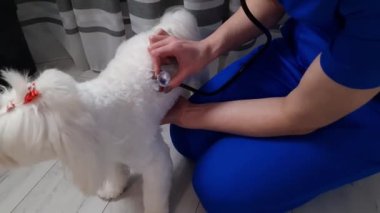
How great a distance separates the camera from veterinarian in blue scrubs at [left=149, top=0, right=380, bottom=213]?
552mm

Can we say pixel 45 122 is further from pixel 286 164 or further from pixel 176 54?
pixel 286 164

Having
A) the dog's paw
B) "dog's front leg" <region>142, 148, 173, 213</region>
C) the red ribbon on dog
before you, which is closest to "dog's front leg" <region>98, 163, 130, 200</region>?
the dog's paw

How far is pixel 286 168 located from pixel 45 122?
0.46 metres

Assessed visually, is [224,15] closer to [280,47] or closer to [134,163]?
[280,47]

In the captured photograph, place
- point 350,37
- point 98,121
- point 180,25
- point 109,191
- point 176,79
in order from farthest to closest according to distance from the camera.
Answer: point 109,191 → point 180,25 → point 176,79 → point 98,121 → point 350,37

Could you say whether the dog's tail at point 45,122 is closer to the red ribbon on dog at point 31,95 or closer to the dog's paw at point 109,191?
the red ribbon on dog at point 31,95

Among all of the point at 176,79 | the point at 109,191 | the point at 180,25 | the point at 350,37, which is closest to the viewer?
the point at 350,37

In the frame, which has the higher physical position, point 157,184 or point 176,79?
point 176,79

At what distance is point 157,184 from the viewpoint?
A: 84 centimetres

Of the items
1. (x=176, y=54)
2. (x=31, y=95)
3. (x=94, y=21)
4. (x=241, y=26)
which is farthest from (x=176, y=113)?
(x=94, y=21)

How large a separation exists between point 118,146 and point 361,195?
0.68m

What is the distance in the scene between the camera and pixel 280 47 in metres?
0.91

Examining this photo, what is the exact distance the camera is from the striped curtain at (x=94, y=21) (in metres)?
1.08

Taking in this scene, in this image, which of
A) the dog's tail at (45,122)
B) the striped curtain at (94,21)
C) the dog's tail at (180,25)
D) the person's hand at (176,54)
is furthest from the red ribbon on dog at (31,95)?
the striped curtain at (94,21)
